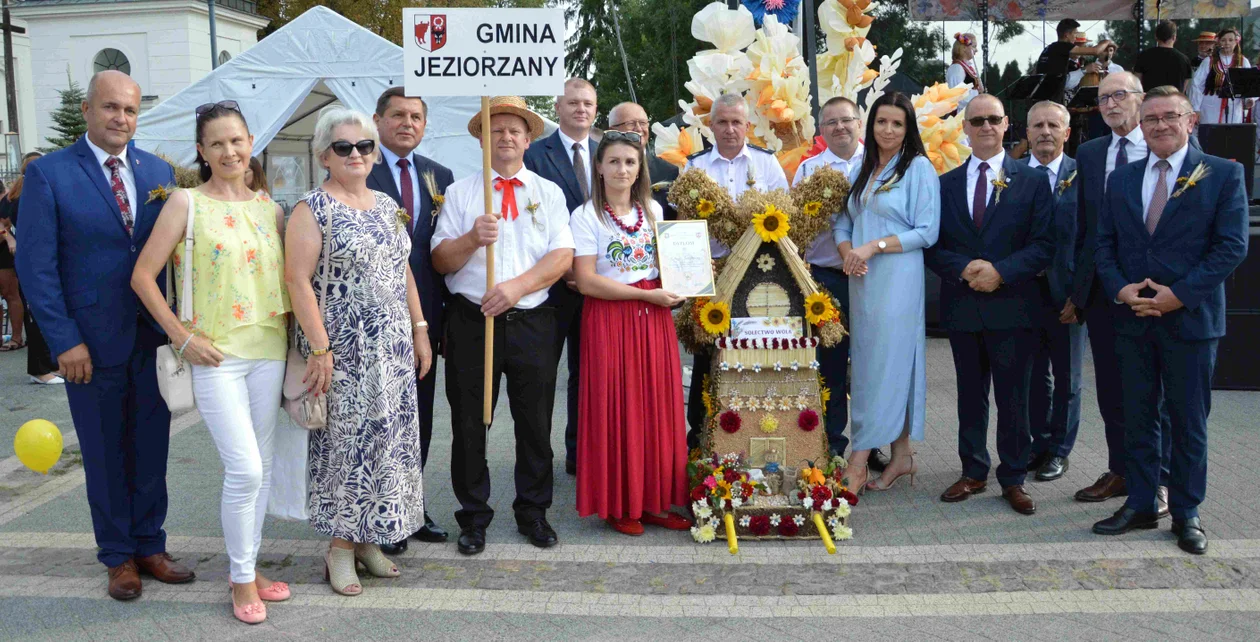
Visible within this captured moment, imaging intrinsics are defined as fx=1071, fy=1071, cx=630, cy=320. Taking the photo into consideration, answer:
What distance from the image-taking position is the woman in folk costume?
1309cm

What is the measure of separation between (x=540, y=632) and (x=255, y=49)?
462 inches

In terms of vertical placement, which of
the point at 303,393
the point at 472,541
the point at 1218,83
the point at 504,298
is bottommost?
the point at 472,541

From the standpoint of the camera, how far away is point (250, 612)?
13.8 ft

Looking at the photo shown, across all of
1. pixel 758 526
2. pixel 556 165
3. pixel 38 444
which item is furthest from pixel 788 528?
pixel 38 444

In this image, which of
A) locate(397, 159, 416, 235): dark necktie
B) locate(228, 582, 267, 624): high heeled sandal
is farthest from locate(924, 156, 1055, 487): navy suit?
locate(228, 582, 267, 624): high heeled sandal

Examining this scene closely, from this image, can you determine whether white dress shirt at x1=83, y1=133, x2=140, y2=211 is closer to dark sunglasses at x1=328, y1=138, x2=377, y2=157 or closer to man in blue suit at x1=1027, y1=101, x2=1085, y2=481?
dark sunglasses at x1=328, y1=138, x2=377, y2=157

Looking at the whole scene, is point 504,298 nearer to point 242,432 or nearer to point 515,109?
point 515,109

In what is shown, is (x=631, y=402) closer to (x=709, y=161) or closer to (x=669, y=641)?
(x=669, y=641)

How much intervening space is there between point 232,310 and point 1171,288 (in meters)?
4.01

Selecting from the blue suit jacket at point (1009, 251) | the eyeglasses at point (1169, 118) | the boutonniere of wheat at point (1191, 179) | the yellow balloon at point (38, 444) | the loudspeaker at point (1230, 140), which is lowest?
the yellow balloon at point (38, 444)

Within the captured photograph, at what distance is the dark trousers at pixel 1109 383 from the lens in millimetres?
5434

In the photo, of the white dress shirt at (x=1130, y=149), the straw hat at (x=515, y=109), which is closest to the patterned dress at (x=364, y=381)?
the straw hat at (x=515, y=109)

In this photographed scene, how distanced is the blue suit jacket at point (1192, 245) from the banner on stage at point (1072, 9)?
13.1 meters

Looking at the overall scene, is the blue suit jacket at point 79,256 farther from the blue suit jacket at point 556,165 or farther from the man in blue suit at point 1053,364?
the man in blue suit at point 1053,364
